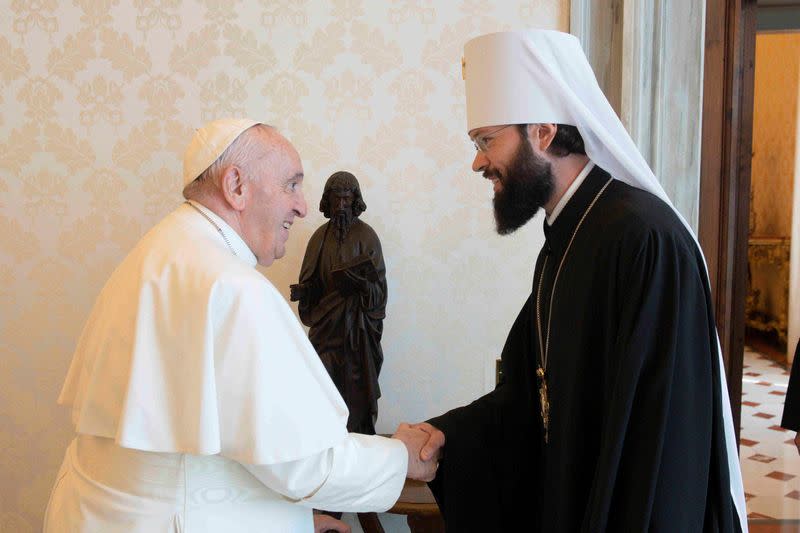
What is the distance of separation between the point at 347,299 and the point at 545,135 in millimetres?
1393

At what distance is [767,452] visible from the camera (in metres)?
5.28

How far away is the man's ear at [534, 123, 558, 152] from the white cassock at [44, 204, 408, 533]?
0.83 metres

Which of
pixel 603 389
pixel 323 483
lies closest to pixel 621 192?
pixel 603 389

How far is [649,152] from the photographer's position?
124 inches

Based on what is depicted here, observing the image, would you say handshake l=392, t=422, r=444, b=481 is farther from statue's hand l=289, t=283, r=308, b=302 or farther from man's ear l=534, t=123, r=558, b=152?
statue's hand l=289, t=283, r=308, b=302

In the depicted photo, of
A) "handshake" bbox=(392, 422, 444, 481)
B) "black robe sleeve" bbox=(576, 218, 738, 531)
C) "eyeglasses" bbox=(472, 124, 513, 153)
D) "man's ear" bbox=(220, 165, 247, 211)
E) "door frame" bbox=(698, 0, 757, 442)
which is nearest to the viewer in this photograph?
"black robe sleeve" bbox=(576, 218, 738, 531)

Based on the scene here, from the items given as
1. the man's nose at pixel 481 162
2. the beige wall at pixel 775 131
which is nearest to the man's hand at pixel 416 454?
the man's nose at pixel 481 162

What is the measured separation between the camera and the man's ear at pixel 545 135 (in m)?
2.03

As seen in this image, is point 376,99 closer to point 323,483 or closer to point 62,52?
point 62,52

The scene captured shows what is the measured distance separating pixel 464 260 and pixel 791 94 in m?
5.12

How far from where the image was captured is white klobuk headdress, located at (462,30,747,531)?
1.90 metres

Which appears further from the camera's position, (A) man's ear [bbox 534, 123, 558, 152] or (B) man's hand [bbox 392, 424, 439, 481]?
(B) man's hand [bbox 392, 424, 439, 481]

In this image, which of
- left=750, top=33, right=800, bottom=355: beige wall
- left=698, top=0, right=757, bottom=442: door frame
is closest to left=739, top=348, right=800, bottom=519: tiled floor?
left=750, top=33, right=800, bottom=355: beige wall

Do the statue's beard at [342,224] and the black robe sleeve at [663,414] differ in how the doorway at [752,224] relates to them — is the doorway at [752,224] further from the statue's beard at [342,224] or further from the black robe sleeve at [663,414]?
the black robe sleeve at [663,414]
